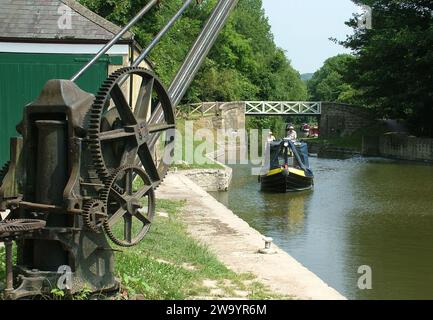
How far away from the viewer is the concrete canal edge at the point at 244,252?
7.71 meters

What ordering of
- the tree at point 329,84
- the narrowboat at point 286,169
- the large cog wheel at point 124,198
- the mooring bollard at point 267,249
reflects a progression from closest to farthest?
the large cog wheel at point 124,198
the mooring bollard at point 267,249
the narrowboat at point 286,169
the tree at point 329,84

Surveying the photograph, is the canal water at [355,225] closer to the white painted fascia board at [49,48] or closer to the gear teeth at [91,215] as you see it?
the white painted fascia board at [49,48]

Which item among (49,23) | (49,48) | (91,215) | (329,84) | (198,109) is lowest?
(91,215)

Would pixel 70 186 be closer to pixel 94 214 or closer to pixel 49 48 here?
pixel 94 214

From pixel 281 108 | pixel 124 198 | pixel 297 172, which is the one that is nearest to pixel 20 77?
pixel 124 198

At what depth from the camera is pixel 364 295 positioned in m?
10.6

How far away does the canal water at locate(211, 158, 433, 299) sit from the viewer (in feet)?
38.7

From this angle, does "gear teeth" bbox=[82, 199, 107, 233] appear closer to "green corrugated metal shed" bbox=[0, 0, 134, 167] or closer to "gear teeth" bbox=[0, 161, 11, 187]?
"gear teeth" bbox=[0, 161, 11, 187]

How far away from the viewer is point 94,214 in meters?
5.12

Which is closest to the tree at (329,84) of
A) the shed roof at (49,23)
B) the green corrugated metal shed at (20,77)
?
the shed roof at (49,23)

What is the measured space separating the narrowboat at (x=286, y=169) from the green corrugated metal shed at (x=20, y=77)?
1272cm

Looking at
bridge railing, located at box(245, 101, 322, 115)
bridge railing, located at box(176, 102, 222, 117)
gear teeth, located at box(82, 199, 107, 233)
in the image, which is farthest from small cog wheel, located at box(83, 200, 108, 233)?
bridge railing, located at box(245, 101, 322, 115)

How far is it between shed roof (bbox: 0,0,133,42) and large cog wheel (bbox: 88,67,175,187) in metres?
8.56

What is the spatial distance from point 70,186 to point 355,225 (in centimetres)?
1350
